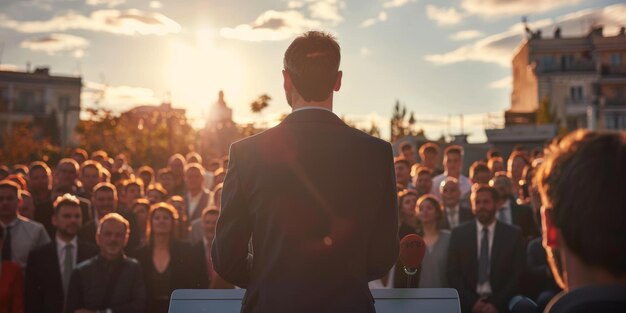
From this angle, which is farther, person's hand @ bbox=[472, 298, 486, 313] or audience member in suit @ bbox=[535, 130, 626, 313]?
person's hand @ bbox=[472, 298, 486, 313]

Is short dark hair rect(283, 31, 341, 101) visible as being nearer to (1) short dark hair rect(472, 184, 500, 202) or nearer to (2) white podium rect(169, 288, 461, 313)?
(2) white podium rect(169, 288, 461, 313)

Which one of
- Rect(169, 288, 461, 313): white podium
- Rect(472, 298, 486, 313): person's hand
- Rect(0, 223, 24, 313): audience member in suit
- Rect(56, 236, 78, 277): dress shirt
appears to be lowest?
Rect(472, 298, 486, 313): person's hand

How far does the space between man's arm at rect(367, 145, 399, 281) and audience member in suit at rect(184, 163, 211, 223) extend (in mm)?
8434

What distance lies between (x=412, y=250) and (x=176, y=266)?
590cm

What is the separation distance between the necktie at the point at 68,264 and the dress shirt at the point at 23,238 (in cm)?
35

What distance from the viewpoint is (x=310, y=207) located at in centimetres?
291

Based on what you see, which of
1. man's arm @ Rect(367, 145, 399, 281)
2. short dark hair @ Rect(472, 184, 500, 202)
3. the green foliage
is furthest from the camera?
the green foliage

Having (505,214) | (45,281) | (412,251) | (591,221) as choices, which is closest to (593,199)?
(591,221)

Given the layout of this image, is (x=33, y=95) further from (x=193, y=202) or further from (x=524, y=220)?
(x=524, y=220)

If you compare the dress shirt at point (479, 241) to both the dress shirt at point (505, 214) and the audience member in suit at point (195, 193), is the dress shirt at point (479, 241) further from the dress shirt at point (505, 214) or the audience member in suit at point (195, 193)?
the audience member in suit at point (195, 193)

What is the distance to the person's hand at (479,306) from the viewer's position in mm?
8009

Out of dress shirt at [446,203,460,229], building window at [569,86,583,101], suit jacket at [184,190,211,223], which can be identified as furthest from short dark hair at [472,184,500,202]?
building window at [569,86,583,101]

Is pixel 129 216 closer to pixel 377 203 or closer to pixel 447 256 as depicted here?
pixel 447 256

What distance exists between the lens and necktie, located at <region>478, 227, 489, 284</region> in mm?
8281
